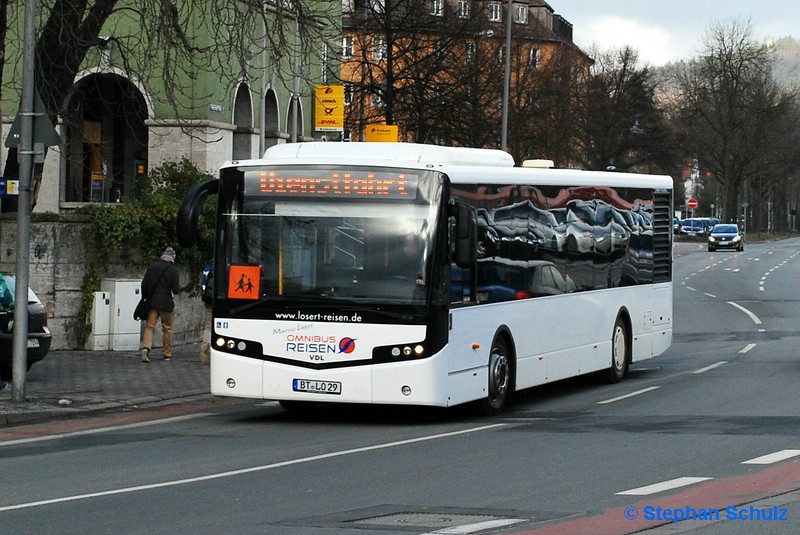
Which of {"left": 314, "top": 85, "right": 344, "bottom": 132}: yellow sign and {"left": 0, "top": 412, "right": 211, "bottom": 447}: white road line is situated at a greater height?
{"left": 314, "top": 85, "right": 344, "bottom": 132}: yellow sign

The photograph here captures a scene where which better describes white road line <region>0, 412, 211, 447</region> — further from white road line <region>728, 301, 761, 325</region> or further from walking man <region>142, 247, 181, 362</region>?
white road line <region>728, 301, 761, 325</region>

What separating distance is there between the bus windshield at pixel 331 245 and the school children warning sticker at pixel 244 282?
0.03 feet

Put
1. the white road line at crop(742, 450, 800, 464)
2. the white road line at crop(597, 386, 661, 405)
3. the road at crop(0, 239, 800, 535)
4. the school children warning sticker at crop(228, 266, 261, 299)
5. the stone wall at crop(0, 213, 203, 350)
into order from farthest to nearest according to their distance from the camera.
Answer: the stone wall at crop(0, 213, 203, 350), the white road line at crop(597, 386, 661, 405), the school children warning sticker at crop(228, 266, 261, 299), the white road line at crop(742, 450, 800, 464), the road at crop(0, 239, 800, 535)

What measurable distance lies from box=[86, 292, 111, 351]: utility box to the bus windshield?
9.76 metres

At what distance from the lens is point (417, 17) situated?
3703 centimetres

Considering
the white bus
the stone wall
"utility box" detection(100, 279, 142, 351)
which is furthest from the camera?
"utility box" detection(100, 279, 142, 351)

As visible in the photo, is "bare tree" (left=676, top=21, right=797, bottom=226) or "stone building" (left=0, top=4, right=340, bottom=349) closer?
"stone building" (left=0, top=4, right=340, bottom=349)

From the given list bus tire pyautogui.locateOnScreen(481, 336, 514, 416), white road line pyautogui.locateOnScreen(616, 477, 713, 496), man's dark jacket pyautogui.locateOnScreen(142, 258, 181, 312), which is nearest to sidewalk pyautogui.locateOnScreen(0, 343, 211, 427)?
man's dark jacket pyautogui.locateOnScreen(142, 258, 181, 312)

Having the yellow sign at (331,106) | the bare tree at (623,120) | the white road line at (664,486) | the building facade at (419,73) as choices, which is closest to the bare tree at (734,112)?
the bare tree at (623,120)

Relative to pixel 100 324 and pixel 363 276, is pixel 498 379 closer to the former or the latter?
pixel 363 276

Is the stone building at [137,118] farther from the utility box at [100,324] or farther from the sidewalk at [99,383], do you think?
the sidewalk at [99,383]

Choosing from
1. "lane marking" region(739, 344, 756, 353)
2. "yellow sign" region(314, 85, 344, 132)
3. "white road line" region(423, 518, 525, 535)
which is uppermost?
"yellow sign" region(314, 85, 344, 132)

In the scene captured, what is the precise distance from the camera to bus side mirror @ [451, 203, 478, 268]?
50.4 ft

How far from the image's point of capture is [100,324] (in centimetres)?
2506
